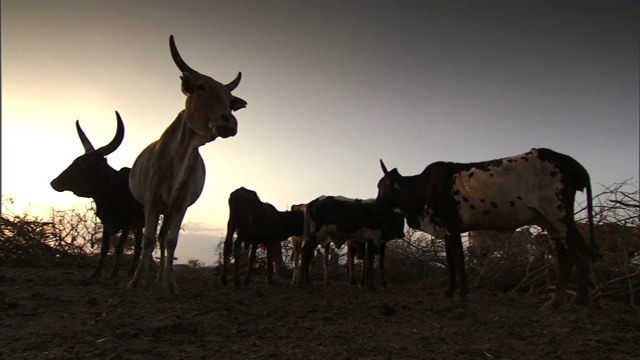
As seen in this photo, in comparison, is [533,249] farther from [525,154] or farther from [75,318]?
[75,318]

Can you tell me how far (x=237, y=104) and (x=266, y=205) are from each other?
125 inches

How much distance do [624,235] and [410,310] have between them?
3979 mm

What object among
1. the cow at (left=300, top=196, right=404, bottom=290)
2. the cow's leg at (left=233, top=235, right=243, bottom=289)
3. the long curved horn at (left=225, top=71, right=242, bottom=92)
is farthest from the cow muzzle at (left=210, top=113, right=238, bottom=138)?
the cow at (left=300, top=196, right=404, bottom=290)

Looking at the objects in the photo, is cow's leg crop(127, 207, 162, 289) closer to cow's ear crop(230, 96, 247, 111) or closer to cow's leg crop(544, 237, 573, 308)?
cow's ear crop(230, 96, 247, 111)

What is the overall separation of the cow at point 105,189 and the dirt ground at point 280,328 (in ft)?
5.20

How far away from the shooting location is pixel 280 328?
4.22 metres

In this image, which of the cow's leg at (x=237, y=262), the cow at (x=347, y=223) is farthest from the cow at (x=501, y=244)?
the cow's leg at (x=237, y=262)

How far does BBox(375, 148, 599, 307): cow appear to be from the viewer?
587 cm

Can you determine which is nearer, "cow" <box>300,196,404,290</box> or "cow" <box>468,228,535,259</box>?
"cow" <box>468,228,535,259</box>

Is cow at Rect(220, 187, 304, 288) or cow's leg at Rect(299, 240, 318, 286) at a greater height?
cow at Rect(220, 187, 304, 288)

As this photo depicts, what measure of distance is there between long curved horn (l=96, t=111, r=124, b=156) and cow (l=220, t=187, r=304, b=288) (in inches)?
83.1

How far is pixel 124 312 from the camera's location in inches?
169

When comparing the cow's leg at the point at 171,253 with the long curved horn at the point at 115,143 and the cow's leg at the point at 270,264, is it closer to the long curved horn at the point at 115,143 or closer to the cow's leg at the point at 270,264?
the long curved horn at the point at 115,143

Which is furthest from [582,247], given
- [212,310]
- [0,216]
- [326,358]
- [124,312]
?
[0,216]
